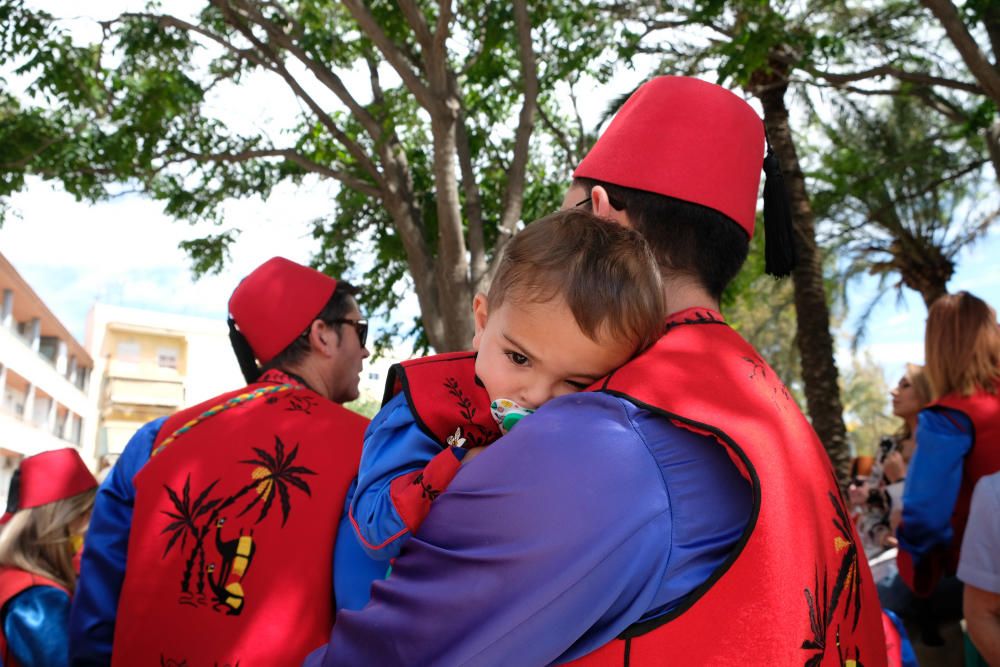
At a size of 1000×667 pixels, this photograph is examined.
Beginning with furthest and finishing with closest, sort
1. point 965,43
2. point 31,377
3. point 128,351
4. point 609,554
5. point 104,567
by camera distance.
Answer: point 128,351
point 31,377
point 965,43
point 104,567
point 609,554

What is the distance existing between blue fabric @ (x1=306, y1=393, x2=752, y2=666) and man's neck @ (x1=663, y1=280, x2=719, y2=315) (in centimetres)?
40

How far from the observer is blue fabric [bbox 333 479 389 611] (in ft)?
7.36

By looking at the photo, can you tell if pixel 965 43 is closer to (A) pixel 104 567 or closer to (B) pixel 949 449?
(B) pixel 949 449

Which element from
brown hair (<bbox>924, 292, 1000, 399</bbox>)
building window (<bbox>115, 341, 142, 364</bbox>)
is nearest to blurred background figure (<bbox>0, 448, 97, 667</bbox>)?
brown hair (<bbox>924, 292, 1000, 399</bbox>)

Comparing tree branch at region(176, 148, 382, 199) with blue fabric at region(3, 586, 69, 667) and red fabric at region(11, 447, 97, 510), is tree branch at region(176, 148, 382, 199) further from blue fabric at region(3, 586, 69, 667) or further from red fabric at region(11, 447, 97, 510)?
blue fabric at region(3, 586, 69, 667)

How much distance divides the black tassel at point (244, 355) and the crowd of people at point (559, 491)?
A: 1.76 ft

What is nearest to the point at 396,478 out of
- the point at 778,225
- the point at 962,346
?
the point at 778,225

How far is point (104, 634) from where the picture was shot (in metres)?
2.73

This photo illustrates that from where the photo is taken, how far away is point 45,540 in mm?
3830

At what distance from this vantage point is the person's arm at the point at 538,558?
1155 millimetres

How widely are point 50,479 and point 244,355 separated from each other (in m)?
1.41

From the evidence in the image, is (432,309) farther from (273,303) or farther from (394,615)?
(394,615)

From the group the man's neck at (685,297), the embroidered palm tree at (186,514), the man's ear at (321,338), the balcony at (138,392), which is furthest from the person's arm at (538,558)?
the balcony at (138,392)

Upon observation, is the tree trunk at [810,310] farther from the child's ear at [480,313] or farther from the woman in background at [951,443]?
the child's ear at [480,313]
